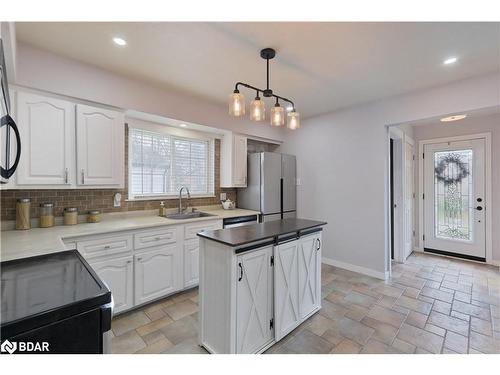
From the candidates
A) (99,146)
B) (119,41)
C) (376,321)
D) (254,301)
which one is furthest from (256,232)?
(119,41)

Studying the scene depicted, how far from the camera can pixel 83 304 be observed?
92 centimetres

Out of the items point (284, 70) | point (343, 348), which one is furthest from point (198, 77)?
point (343, 348)

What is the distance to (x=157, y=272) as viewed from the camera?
264cm

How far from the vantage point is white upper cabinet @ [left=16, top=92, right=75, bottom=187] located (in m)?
2.04

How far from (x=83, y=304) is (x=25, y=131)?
196cm

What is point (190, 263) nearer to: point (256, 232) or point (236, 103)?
point (256, 232)

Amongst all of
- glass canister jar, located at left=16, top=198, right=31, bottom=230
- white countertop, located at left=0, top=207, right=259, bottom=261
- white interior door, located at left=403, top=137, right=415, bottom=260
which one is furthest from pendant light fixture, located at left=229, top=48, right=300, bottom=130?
white interior door, located at left=403, top=137, right=415, bottom=260

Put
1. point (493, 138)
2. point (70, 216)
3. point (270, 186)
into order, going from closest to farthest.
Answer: point (70, 216) → point (493, 138) → point (270, 186)

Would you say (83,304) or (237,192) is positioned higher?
(237,192)

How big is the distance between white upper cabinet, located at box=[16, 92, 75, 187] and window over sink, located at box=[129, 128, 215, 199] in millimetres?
830

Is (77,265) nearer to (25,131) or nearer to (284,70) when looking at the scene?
(25,131)

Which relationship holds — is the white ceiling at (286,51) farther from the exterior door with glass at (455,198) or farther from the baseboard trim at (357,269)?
the baseboard trim at (357,269)

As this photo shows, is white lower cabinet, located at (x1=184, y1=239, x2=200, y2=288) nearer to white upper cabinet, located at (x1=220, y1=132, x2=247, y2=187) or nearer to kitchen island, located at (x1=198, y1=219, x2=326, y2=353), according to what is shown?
kitchen island, located at (x1=198, y1=219, x2=326, y2=353)

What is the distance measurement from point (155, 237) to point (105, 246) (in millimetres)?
493
